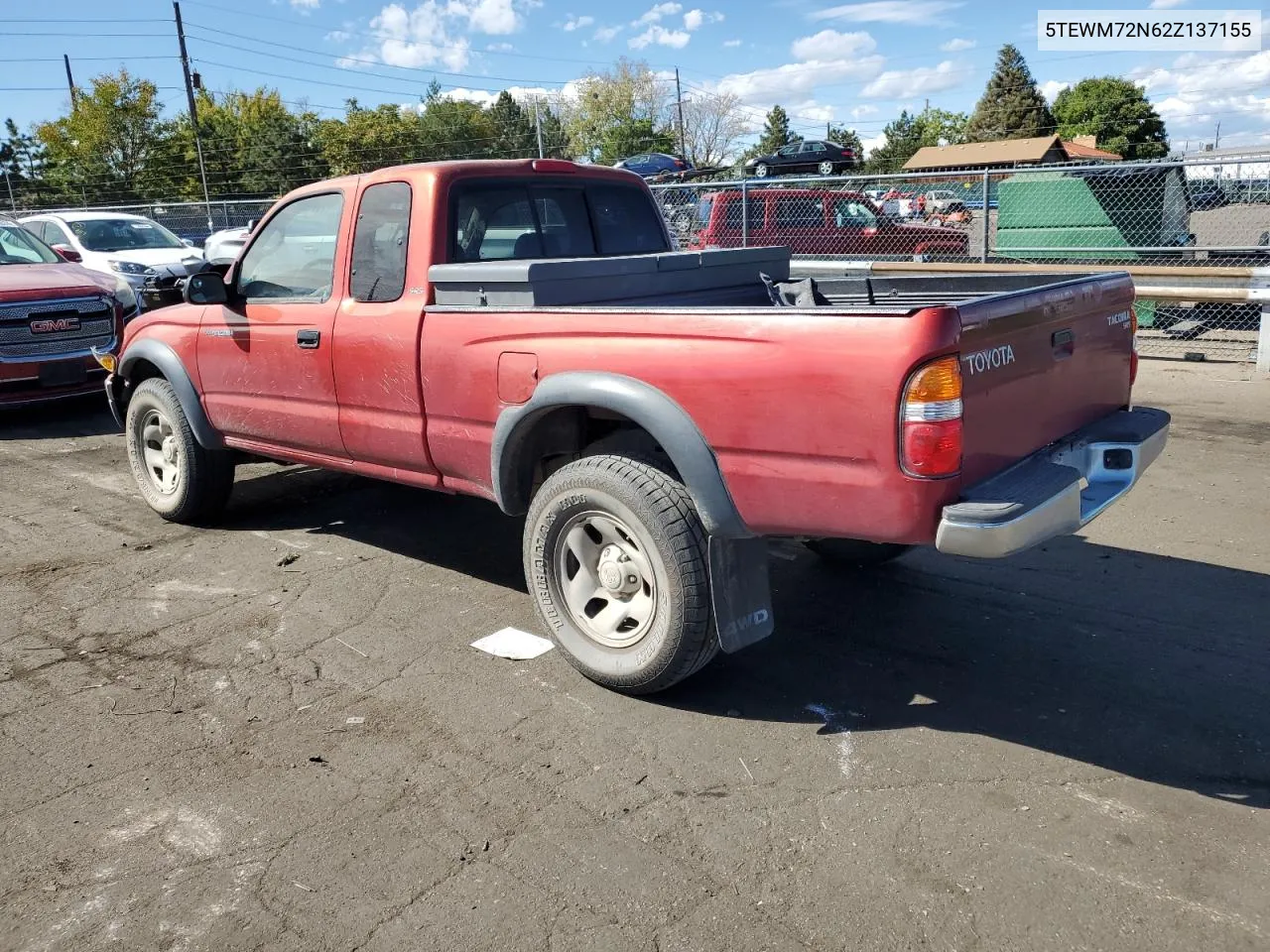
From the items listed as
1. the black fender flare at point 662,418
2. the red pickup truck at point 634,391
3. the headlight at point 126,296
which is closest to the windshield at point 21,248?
the headlight at point 126,296

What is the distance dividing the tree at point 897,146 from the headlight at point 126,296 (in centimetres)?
4897

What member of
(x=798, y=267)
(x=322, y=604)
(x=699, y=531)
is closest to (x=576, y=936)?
(x=699, y=531)

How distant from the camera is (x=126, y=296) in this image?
410 inches

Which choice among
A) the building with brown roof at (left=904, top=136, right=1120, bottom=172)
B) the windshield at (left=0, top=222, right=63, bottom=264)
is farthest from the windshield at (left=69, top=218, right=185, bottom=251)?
the building with brown roof at (left=904, top=136, right=1120, bottom=172)

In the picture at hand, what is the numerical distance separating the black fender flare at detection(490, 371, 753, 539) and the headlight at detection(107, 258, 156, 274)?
36.0 ft

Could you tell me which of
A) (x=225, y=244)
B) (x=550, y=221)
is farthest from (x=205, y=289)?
(x=225, y=244)

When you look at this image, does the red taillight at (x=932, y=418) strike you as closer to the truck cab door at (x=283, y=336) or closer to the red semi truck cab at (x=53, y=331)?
the truck cab door at (x=283, y=336)

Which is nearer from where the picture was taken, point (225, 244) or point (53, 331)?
point (53, 331)

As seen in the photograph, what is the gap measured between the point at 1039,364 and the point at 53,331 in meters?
8.61

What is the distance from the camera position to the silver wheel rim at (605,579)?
3826mm

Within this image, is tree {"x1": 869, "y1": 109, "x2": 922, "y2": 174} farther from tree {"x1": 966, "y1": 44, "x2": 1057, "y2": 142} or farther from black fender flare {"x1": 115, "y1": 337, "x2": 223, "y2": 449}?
black fender flare {"x1": 115, "y1": 337, "x2": 223, "y2": 449}

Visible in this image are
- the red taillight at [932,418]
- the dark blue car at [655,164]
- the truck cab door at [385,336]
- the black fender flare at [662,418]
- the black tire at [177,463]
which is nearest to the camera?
the red taillight at [932,418]

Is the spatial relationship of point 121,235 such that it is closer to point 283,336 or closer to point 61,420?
point 61,420

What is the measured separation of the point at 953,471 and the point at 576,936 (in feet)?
5.47
